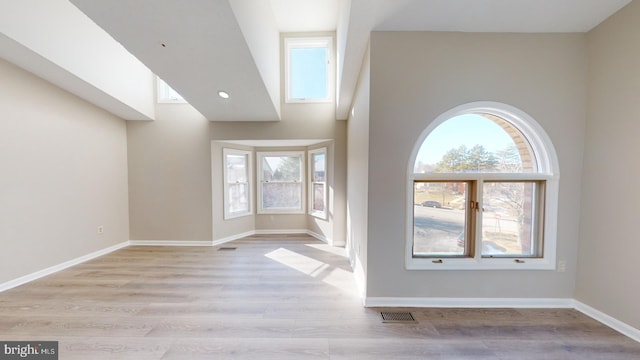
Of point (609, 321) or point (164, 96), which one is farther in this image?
point (164, 96)

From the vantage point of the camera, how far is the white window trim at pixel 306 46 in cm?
405

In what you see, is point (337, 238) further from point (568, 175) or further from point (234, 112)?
point (568, 175)

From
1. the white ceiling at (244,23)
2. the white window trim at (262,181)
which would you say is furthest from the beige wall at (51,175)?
the white window trim at (262,181)

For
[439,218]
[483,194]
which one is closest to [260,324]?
[439,218]

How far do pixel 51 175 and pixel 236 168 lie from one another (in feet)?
8.21

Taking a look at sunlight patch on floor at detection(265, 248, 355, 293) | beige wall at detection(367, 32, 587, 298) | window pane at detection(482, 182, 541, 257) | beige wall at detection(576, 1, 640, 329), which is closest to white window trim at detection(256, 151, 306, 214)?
sunlight patch on floor at detection(265, 248, 355, 293)

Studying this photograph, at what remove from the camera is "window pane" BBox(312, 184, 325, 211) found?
15.4 ft

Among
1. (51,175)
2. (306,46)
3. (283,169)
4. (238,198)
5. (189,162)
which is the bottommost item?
(238,198)

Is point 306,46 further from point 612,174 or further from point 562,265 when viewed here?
point 562,265

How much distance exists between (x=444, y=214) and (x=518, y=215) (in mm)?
766

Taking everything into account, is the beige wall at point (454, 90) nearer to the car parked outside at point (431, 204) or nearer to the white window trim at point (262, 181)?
the car parked outside at point (431, 204)

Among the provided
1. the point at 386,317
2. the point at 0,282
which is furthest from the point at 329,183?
the point at 0,282

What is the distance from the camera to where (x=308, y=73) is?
13.7ft

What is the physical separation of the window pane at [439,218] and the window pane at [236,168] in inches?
143
